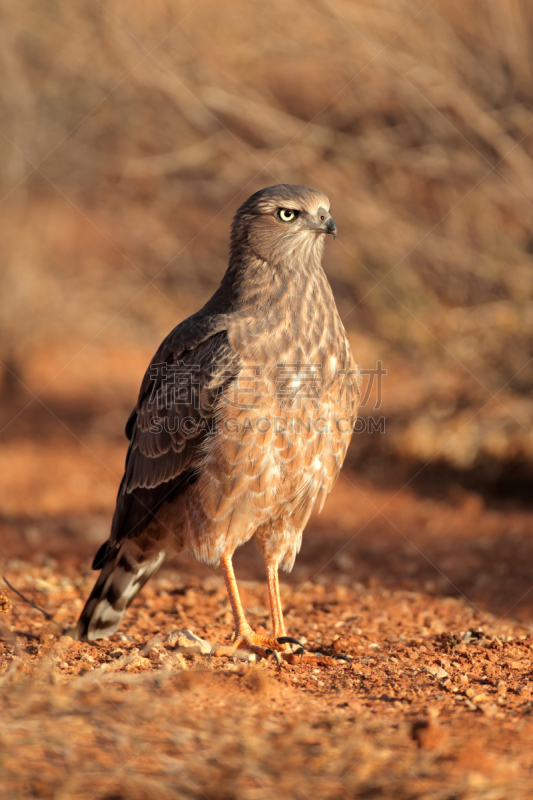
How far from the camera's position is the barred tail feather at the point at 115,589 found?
5.04 m

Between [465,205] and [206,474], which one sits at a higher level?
[465,205]

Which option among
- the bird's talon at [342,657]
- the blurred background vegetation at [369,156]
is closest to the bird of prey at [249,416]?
the bird's talon at [342,657]

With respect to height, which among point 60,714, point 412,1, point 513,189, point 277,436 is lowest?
point 60,714

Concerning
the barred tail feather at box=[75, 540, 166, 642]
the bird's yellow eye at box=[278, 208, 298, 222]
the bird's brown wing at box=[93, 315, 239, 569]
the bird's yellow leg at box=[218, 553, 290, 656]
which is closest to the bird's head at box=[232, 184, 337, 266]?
the bird's yellow eye at box=[278, 208, 298, 222]

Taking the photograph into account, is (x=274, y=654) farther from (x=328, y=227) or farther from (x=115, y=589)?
(x=328, y=227)

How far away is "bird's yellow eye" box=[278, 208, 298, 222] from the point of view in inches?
187

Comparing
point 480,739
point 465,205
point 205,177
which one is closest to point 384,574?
point 480,739

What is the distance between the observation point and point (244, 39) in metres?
8.83

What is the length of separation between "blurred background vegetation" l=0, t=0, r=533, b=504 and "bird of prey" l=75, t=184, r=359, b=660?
4.42m

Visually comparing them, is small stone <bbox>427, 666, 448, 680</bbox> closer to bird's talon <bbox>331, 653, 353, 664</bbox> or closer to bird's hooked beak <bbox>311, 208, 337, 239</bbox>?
bird's talon <bbox>331, 653, 353, 664</bbox>

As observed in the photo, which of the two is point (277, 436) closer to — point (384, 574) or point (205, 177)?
point (384, 574)

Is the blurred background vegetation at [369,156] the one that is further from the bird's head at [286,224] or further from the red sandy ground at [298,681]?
the bird's head at [286,224]

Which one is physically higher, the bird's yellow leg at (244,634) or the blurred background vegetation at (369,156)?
the blurred background vegetation at (369,156)

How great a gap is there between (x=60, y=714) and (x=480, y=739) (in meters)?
1.60
